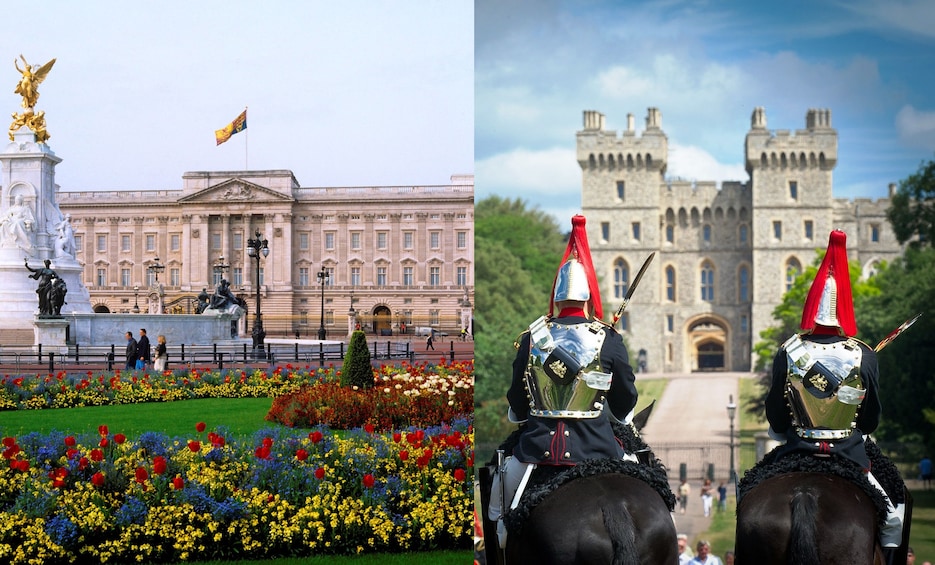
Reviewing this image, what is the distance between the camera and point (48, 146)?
329 inches

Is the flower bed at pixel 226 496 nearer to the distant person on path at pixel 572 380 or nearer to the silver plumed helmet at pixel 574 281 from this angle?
the distant person on path at pixel 572 380

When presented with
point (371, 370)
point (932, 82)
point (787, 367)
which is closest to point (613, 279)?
point (932, 82)

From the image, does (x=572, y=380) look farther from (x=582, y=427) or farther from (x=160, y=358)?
(x=160, y=358)

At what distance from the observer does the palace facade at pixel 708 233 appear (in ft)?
136

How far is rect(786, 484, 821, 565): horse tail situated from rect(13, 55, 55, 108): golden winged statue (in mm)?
6514

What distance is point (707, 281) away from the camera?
155 feet

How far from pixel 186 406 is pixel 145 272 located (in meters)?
1.28

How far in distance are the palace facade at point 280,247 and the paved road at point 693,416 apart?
14.7m

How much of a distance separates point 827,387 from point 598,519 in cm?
160

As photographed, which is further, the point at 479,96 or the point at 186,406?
the point at 479,96

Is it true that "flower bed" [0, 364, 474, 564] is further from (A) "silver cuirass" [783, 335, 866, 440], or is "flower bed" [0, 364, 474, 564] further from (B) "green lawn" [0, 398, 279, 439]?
(A) "silver cuirass" [783, 335, 866, 440]

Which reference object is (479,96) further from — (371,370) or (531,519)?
(531,519)

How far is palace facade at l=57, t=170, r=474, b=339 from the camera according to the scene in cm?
852

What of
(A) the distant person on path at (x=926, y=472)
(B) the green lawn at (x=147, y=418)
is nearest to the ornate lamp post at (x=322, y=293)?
(B) the green lawn at (x=147, y=418)
